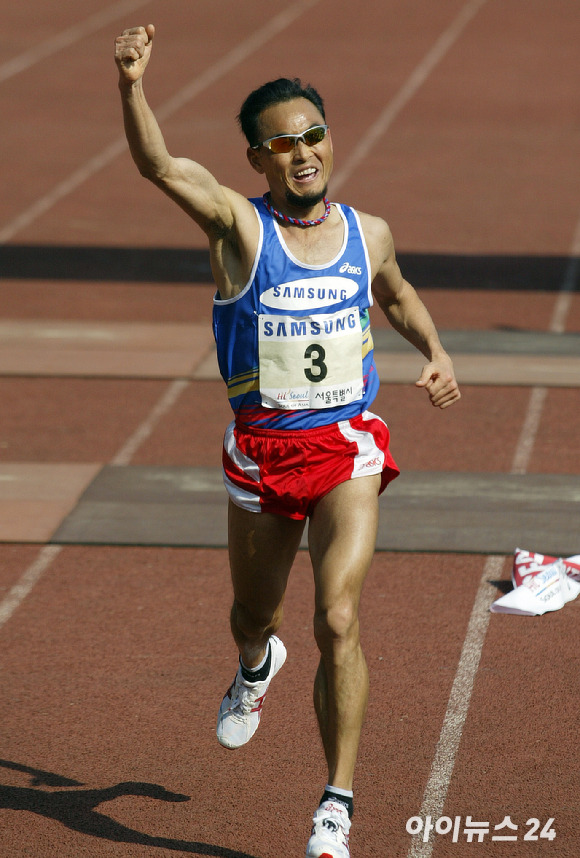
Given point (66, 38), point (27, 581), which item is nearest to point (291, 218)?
point (27, 581)

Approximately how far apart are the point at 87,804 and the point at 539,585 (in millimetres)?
2498

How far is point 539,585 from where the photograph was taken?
603 centimetres

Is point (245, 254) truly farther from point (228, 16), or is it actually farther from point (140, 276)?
point (228, 16)

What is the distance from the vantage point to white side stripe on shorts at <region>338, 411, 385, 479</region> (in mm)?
4258

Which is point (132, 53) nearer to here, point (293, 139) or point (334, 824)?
point (293, 139)

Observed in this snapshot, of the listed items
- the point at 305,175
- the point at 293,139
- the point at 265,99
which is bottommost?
A: the point at 305,175

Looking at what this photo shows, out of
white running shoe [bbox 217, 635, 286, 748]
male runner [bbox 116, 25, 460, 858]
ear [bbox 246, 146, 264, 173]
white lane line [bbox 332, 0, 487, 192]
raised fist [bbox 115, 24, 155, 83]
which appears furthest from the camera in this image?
white lane line [bbox 332, 0, 487, 192]

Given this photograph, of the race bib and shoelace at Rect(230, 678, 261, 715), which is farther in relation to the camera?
shoelace at Rect(230, 678, 261, 715)

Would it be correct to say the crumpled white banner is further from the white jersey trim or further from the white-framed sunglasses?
the white-framed sunglasses

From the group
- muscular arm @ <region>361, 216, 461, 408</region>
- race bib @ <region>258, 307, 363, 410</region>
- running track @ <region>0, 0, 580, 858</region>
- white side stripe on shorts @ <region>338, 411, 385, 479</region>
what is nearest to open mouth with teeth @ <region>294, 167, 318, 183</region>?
muscular arm @ <region>361, 216, 461, 408</region>

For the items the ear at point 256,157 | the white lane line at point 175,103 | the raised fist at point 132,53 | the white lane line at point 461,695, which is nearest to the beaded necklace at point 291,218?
the ear at point 256,157

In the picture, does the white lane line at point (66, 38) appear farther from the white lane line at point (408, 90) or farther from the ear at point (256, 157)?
the ear at point (256, 157)

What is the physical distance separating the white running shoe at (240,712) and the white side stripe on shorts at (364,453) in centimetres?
91

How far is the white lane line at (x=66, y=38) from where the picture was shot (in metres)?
26.2
